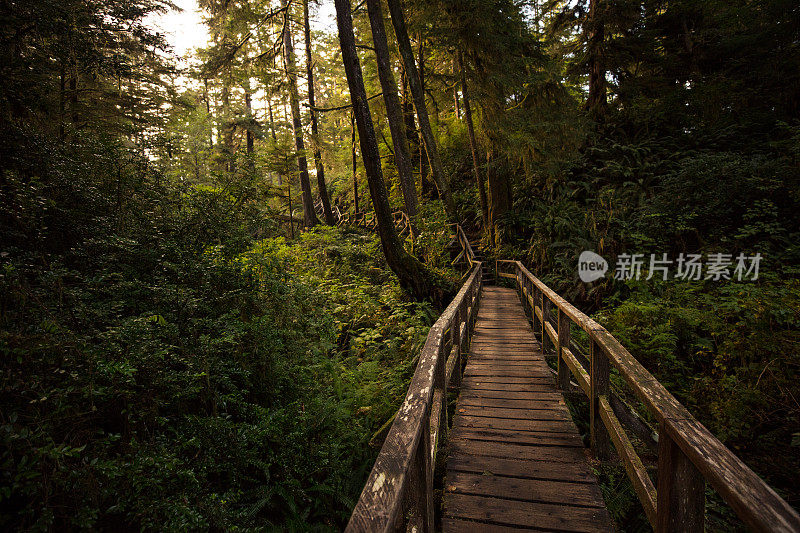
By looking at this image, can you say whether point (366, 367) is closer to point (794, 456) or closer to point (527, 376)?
point (527, 376)

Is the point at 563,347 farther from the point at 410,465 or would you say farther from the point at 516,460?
the point at 410,465

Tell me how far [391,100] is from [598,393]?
10.8m

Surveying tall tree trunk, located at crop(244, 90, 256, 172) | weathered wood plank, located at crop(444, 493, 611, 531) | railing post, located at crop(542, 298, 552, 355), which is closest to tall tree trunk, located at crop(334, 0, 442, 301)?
tall tree trunk, located at crop(244, 90, 256, 172)

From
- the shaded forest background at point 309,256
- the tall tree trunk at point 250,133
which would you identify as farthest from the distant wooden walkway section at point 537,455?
the tall tree trunk at point 250,133

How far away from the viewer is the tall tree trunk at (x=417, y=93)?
1213cm

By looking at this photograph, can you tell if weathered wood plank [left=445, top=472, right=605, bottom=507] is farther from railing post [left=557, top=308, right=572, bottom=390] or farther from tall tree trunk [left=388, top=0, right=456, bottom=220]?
tall tree trunk [left=388, top=0, right=456, bottom=220]

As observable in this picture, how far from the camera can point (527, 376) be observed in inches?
195

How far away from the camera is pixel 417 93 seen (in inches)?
516

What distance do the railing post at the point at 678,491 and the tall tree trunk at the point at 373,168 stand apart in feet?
21.5

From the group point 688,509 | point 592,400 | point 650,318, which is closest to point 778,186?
point 650,318

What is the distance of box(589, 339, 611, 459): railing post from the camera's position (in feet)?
10.3

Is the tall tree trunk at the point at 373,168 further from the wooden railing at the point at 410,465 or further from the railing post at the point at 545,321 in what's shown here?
the wooden railing at the point at 410,465

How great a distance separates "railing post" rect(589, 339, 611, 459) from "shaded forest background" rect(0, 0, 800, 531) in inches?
6.9

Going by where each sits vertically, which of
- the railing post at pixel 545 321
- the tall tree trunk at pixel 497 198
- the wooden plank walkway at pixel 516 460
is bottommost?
the wooden plank walkway at pixel 516 460
